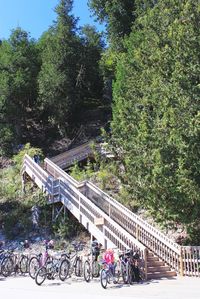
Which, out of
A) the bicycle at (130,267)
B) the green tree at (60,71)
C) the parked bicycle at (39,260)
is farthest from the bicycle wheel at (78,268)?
the green tree at (60,71)

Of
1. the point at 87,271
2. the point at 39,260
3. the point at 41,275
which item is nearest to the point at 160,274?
the point at 87,271

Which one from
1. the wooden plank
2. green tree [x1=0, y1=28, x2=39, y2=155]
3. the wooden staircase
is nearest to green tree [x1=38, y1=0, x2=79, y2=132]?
green tree [x1=0, y1=28, x2=39, y2=155]

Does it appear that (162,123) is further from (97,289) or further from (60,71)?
(60,71)

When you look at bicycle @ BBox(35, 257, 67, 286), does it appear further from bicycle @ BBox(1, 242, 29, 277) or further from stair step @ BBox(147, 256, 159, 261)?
stair step @ BBox(147, 256, 159, 261)

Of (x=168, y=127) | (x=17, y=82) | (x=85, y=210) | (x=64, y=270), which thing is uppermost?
(x=17, y=82)

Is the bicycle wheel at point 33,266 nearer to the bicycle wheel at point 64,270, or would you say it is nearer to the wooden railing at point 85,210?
the bicycle wheel at point 64,270

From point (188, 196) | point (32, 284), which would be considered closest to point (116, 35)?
point (188, 196)

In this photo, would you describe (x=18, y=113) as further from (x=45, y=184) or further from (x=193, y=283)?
(x=193, y=283)
